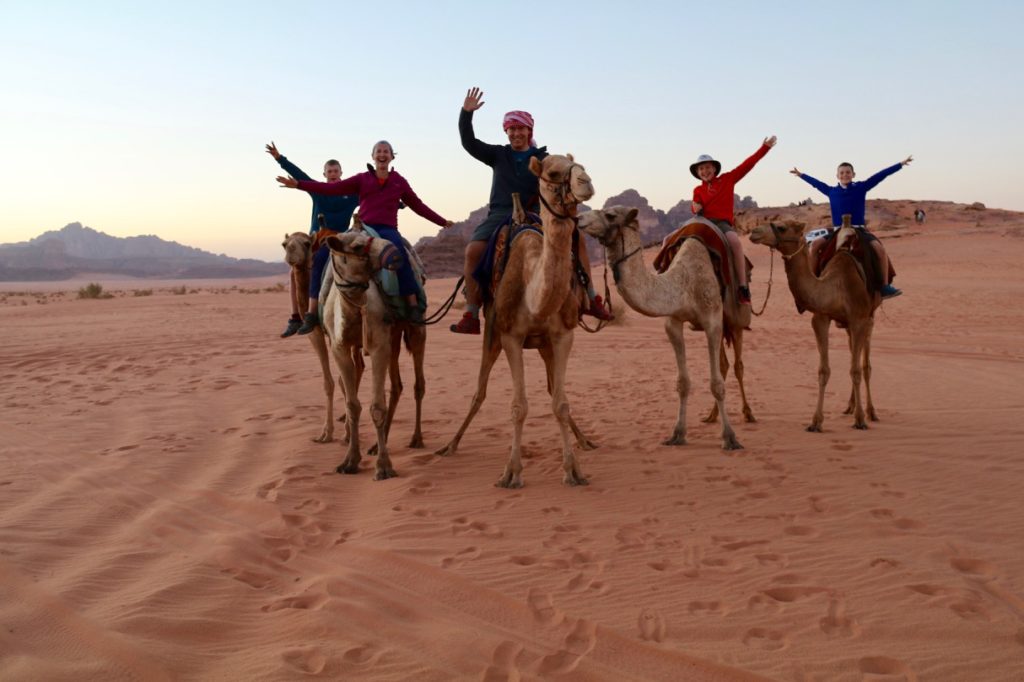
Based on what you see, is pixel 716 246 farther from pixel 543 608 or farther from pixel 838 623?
pixel 543 608

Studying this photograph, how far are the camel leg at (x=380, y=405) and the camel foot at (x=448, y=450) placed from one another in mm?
872

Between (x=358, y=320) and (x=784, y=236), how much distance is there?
16.5 ft

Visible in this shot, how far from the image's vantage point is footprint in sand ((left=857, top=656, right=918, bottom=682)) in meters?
3.73

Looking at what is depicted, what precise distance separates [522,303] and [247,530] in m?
2.93

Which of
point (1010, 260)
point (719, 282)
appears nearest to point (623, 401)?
point (719, 282)

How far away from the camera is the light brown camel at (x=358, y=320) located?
21.5ft

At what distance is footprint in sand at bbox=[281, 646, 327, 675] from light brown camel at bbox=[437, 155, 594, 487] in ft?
10.0

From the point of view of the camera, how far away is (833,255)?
9.42m

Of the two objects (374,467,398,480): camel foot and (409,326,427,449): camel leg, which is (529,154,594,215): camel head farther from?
(374,467,398,480): camel foot

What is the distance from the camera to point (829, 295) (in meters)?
9.08

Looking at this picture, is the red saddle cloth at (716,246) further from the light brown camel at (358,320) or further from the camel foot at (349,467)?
the camel foot at (349,467)

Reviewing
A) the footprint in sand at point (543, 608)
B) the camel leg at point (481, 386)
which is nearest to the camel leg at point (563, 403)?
the camel leg at point (481, 386)

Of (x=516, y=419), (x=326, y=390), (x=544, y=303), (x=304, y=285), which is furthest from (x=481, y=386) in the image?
(x=304, y=285)

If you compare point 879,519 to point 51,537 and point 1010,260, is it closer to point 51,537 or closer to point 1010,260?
point 51,537
